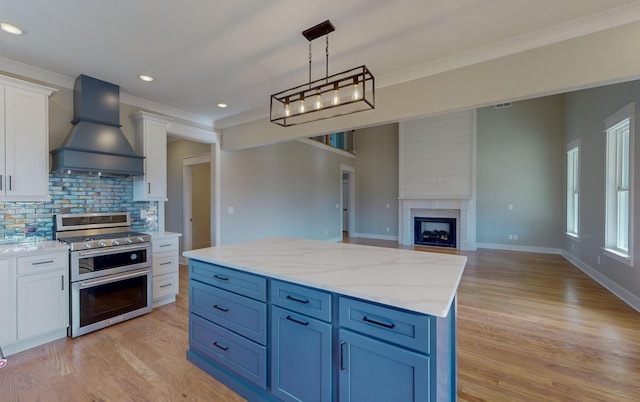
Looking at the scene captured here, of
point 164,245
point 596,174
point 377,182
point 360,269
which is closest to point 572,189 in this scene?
point 596,174

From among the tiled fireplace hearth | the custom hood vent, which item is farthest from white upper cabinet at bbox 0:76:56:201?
the tiled fireplace hearth

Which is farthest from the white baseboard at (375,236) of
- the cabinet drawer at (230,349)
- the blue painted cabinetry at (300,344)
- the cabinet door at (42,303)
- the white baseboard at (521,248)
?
the cabinet door at (42,303)

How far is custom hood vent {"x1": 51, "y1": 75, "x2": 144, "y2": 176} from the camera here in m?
2.80

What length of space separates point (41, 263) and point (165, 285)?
1224 mm

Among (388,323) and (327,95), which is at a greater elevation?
(327,95)

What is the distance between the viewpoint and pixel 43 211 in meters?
2.85

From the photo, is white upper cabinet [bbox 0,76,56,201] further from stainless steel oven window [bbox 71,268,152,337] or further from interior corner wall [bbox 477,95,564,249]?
interior corner wall [bbox 477,95,564,249]

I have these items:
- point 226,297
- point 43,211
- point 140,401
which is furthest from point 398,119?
point 43,211

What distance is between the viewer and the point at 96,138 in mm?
2980

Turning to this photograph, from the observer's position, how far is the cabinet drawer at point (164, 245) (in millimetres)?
3307

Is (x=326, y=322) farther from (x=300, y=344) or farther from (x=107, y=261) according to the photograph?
(x=107, y=261)

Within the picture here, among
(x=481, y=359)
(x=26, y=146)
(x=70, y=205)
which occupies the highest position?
(x=26, y=146)

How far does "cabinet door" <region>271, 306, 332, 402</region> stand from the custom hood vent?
2678 mm

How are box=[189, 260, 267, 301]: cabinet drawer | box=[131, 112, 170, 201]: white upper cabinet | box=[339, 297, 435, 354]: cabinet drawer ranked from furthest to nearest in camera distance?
box=[131, 112, 170, 201]: white upper cabinet, box=[189, 260, 267, 301]: cabinet drawer, box=[339, 297, 435, 354]: cabinet drawer
